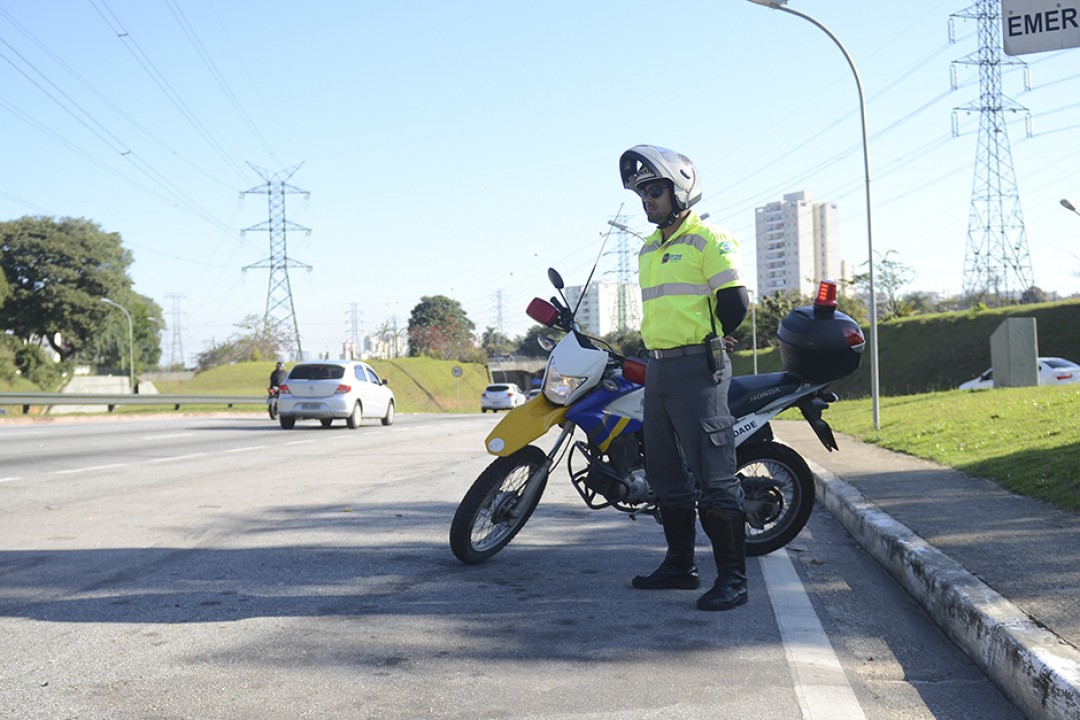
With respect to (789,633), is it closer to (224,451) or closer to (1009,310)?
(224,451)

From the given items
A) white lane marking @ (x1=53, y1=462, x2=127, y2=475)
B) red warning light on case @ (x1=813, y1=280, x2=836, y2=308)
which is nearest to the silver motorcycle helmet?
red warning light on case @ (x1=813, y1=280, x2=836, y2=308)

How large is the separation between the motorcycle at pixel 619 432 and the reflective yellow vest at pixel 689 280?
51cm

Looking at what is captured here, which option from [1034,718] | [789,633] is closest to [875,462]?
[789,633]

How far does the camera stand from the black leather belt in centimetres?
530

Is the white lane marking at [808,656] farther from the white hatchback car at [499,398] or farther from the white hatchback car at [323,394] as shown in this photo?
the white hatchback car at [499,398]

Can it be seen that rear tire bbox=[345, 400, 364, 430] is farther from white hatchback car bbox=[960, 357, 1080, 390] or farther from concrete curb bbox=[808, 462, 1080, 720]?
concrete curb bbox=[808, 462, 1080, 720]

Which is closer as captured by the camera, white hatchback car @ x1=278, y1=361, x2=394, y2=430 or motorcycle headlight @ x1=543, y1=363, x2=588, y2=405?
motorcycle headlight @ x1=543, y1=363, x2=588, y2=405

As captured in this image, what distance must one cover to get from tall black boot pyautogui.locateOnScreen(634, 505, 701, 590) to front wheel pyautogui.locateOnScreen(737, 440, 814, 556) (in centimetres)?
78

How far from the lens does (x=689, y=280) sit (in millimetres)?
5312

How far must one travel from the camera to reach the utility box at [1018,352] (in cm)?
2325

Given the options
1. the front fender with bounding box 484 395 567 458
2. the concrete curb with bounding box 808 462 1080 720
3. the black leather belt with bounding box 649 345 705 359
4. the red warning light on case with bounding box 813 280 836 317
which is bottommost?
the concrete curb with bounding box 808 462 1080 720

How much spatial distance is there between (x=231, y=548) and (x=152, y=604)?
1.62 metres

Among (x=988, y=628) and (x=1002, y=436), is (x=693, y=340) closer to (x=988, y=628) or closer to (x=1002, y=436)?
(x=988, y=628)

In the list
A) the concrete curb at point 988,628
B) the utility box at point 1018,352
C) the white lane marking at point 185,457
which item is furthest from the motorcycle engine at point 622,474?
the utility box at point 1018,352
